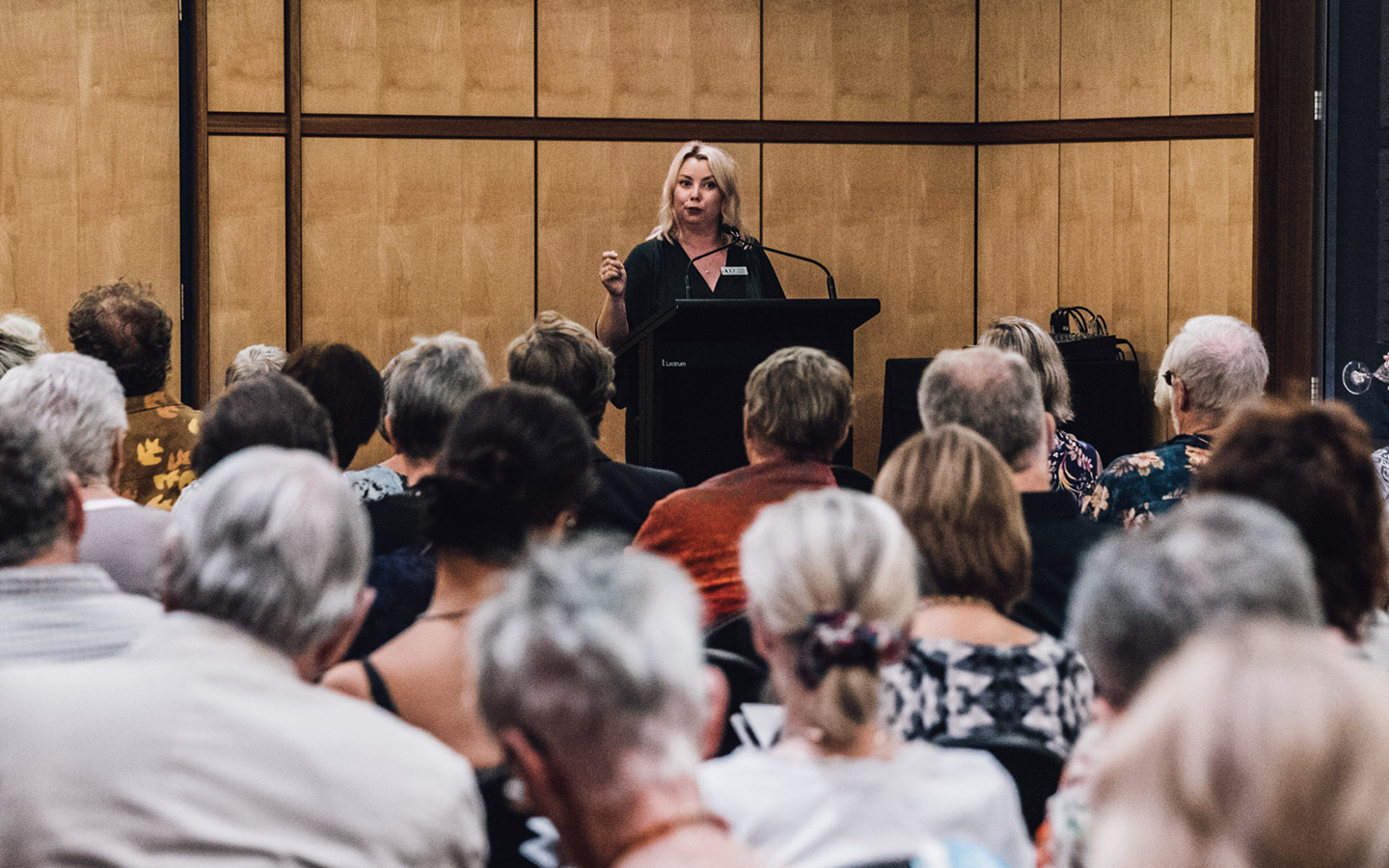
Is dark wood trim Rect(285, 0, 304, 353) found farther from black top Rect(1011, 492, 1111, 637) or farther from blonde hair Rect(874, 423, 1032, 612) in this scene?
blonde hair Rect(874, 423, 1032, 612)

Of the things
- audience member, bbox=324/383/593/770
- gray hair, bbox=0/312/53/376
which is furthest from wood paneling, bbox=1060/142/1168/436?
audience member, bbox=324/383/593/770

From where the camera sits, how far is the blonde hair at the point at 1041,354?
13.0ft

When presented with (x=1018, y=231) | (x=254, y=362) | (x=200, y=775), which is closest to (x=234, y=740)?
(x=200, y=775)

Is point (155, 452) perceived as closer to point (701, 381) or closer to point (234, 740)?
point (701, 381)

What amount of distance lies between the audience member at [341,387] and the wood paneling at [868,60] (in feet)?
12.7

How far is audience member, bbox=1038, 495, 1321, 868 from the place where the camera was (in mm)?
1393

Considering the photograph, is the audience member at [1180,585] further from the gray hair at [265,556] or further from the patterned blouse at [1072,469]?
the patterned blouse at [1072,469]

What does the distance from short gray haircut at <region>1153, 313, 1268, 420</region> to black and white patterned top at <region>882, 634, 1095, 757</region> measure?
150cm

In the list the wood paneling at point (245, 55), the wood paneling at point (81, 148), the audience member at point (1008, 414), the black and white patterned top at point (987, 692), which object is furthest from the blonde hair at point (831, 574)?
the wood paneling at point (245, 55)

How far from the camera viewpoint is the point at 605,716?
1234mm

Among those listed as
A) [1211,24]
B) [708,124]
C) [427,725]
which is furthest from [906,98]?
[427,725]

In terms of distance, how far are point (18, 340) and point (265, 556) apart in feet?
9.22

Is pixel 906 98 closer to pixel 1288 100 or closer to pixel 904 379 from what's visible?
pixel 904 379

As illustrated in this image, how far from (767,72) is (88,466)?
15.2 ft
